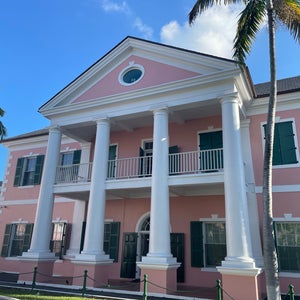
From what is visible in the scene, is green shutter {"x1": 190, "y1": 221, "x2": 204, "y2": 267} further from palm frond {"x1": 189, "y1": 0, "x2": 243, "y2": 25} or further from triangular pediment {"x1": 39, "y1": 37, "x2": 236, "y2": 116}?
palm frond {"x1": 189, "y1": 0, "x2": 243, "y2": 25}

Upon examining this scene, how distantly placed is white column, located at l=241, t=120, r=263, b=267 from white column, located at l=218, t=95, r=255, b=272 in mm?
1766

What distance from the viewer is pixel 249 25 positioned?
368 inches

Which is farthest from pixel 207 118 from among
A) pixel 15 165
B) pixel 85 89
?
pixel 15 165

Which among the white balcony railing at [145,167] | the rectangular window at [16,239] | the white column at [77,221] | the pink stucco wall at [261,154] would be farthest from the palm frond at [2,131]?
the pink stucco wall at [261,154]

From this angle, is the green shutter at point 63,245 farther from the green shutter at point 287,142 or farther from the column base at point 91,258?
the green shutter at point 287,142

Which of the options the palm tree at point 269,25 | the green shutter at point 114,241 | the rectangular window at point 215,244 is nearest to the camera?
the palm tree at point 269,25

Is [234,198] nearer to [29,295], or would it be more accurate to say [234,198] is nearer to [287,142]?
[287,142]

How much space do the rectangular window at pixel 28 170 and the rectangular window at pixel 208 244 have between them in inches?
395

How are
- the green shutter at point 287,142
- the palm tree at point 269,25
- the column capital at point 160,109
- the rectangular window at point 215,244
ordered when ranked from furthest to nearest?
the rectangular window at point 215,244, the column capital at point 160,109, the green shutter at point 287,142, the palm tree at point 269,25

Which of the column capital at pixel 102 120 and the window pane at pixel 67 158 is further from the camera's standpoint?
the window pane at pixel 67 158

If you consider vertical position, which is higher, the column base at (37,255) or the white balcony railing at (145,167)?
the white balcony railing at (145,167)

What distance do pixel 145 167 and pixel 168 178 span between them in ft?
9.47

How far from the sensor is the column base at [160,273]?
1013cm

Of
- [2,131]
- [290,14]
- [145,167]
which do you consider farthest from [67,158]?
[290,14]
